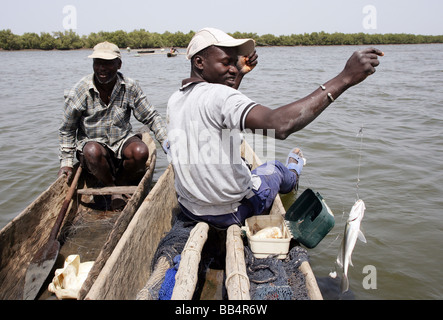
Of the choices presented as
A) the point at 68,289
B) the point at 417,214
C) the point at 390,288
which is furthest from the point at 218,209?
the point at 417,214

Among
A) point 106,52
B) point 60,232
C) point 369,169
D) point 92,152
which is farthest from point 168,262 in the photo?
point 369,169

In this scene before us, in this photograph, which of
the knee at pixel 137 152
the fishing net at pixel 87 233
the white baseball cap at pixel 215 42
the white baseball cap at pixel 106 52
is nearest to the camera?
the white baseball cap at pixel 215 42

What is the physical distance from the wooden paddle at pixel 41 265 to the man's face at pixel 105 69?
5.11 feet

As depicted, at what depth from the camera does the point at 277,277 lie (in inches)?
93.7

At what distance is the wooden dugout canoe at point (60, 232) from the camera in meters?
2.86

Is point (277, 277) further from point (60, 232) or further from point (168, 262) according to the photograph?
point (60, 232)

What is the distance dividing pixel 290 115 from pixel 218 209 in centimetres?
118

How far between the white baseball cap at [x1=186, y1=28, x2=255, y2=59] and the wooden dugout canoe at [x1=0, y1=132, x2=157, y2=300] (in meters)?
1.65

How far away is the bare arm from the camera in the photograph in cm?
172

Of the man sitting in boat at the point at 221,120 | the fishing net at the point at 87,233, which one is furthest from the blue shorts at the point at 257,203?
the fishing net at the point at 87,233

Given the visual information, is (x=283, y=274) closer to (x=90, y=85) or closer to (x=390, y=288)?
(x=390, y=288)

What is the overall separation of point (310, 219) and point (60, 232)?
2.57 m

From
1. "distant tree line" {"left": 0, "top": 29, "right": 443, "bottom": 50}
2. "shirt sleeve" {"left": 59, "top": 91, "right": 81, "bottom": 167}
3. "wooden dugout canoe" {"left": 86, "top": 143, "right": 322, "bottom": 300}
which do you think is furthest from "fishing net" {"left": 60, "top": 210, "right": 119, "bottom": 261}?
"distant tree line" {"left": 0, "top": 29, "right": 443, "bottom": 50}

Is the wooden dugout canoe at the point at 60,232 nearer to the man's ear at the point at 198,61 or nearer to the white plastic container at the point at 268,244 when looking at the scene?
the white plastic container at the point at 268,244
